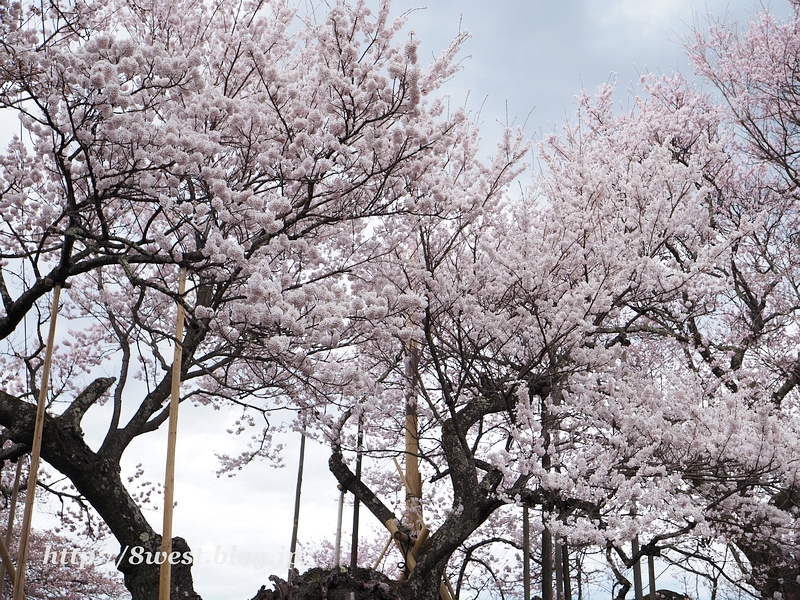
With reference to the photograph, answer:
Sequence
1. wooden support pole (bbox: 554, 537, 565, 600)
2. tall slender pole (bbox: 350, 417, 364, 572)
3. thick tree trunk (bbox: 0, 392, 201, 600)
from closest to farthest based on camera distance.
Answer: thick tree trunk (bbox: 0, 392, 201, 600) → wooden support pole (bbox: 554, 537, 565, 600) → tall slender pole (bbox: 350, 417, 364, 572)

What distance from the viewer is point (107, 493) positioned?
18.0 feet

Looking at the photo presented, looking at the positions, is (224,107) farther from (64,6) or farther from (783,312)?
(783,312)

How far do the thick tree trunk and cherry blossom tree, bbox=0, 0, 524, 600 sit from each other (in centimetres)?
1

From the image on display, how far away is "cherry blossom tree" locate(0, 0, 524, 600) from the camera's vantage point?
3.95 metres

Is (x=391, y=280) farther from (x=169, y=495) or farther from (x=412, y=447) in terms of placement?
(x=169, y=495)

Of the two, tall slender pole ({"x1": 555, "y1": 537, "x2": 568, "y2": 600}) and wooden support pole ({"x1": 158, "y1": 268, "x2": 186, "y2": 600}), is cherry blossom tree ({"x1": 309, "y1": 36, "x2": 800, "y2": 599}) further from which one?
wooden support pole ({"x1": 158, "y1": 268, "x2": 186, "y2": 600})

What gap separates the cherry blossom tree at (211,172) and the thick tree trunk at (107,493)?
0.01 metres

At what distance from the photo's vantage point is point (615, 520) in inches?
217

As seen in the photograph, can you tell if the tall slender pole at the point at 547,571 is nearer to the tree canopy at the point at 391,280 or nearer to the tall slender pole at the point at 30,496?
the tree canopy at the point at 391,280

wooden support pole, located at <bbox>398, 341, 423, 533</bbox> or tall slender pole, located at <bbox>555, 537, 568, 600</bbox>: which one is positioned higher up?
wooden support pole, located at <bbox>398, 341, 423, 533</bbox>

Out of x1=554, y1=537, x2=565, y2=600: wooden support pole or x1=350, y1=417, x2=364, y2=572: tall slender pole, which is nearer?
x1=554, y1=537, x2=565, y2=600: wooden support pole

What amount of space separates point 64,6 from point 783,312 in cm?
840

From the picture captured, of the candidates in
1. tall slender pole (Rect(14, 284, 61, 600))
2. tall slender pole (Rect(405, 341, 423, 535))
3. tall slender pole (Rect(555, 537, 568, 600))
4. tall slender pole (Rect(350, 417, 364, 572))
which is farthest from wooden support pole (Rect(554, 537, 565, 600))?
tall slender pole (Rect(14, 284, 61, 600))

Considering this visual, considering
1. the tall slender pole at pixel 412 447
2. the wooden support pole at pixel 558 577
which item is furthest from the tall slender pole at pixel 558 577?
the tall slender pole at pixel 412 447
